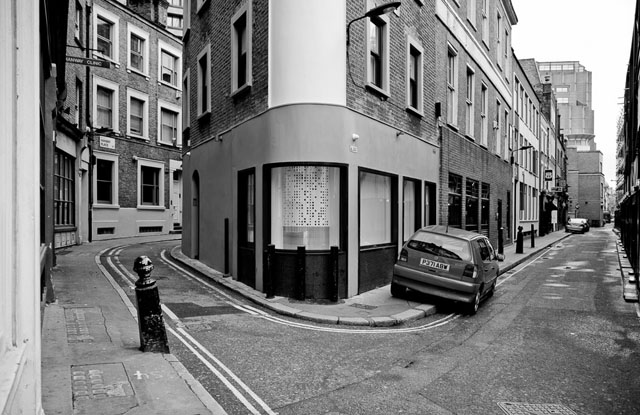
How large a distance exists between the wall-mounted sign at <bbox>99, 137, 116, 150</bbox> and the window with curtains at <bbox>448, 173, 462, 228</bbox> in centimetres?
1595

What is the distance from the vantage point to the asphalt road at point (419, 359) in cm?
510

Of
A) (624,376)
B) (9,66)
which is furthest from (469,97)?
(9,66)

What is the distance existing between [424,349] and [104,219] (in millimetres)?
20082

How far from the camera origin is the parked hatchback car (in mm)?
9875

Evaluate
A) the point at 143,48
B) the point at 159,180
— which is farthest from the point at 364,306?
the point at 143,48

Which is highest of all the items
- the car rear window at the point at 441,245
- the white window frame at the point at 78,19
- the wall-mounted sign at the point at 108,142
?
the white window frame at the point at 78,19

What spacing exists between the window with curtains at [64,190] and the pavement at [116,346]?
21.8 ft

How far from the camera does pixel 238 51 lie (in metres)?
12.9

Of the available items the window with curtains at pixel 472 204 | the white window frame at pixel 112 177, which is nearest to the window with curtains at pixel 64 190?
the white window frame at pixel 112 177

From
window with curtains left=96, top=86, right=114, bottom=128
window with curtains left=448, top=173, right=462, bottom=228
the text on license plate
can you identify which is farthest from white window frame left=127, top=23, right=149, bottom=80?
the text on license plate

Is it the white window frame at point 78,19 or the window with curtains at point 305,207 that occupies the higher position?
the white window frame at point 78,19

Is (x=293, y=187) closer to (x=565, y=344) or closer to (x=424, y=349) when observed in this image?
(x=424, y=349)

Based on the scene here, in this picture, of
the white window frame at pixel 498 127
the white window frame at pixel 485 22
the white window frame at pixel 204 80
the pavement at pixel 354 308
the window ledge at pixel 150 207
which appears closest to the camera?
the pavement at pixel 354 308

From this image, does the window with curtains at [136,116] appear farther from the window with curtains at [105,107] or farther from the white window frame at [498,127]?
the white window frame at [498,127]
